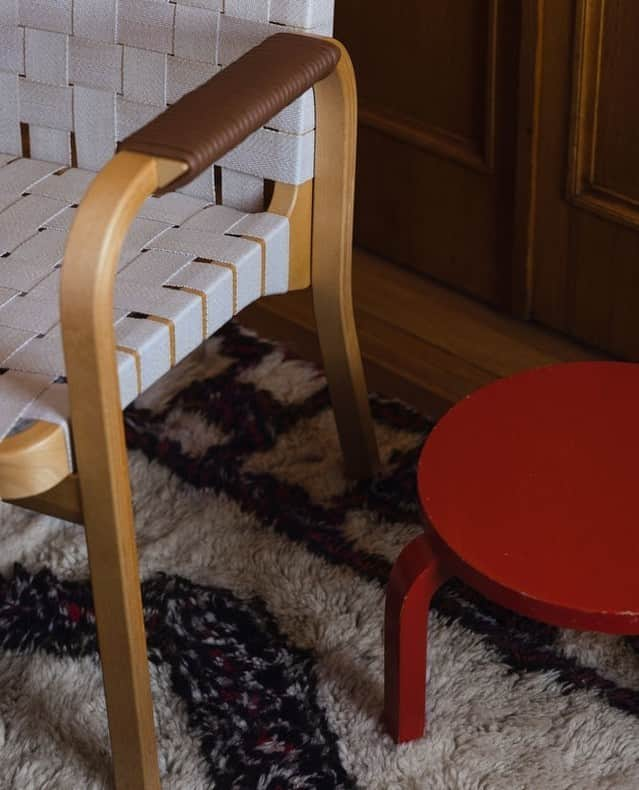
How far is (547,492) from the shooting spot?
1181 millimetres

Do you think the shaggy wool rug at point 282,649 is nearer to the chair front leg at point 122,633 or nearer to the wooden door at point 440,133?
the chair front leg at point 122,633

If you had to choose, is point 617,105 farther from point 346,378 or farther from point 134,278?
point 134,278

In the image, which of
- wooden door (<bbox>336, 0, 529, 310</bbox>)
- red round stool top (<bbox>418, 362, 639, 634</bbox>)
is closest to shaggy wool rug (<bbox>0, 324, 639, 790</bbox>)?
red round stool top (<bbox>418, 362, 639, 634</bbox>)

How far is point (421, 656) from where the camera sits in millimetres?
1239

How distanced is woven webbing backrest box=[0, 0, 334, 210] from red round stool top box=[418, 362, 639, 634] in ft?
1.08

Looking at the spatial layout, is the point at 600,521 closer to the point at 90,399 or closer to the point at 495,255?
the point at 90,399

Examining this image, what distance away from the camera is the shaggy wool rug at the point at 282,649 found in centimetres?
128

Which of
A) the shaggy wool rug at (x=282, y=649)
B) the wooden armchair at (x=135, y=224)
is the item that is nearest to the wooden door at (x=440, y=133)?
the shaggy wool rug at (x=282, y=649)

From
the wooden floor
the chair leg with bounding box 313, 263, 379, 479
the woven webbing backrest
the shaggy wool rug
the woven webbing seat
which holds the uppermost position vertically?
the woven webbing backrest

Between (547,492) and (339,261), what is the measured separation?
0.38 m

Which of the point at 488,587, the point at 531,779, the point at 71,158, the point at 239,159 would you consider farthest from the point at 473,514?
the point at 71,158

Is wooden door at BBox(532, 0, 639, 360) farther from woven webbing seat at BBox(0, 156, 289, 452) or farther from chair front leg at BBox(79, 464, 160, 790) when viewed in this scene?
chair front leg at BBox(79, 464, 160, 790)

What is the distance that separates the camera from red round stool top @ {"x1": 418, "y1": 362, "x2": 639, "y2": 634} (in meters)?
1.09

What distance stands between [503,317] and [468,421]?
2.32 feet
